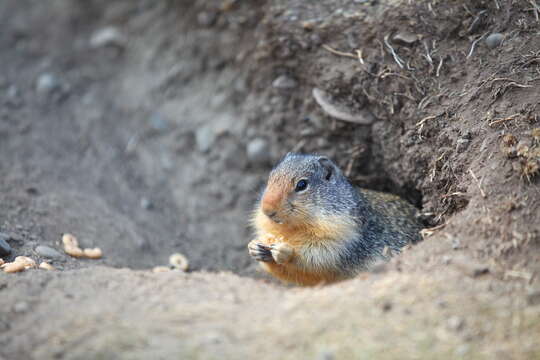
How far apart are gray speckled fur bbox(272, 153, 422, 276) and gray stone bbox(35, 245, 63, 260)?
184cm

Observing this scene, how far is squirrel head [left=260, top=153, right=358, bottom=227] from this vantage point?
13.4 ft

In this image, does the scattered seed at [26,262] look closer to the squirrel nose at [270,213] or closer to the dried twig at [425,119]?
the squirrel nose at [270,213]

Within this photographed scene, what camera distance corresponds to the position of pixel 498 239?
325cm

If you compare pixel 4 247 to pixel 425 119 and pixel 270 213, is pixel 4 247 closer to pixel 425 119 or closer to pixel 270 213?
pixel 270 213

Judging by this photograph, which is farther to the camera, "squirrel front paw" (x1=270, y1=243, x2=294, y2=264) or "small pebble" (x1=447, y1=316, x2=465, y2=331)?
"squirrel front paw" (x1=270, y1=243, x2=294, y2=264)

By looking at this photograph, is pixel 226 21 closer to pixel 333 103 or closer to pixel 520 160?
pixel 333 103

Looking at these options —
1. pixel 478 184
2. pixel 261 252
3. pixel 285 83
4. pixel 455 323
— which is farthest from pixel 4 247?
pixel 478 184

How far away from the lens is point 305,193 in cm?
425

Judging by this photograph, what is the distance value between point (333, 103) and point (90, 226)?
8.48 feet

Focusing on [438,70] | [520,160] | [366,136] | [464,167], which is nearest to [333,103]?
[366,136]

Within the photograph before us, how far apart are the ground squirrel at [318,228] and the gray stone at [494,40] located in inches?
62.0

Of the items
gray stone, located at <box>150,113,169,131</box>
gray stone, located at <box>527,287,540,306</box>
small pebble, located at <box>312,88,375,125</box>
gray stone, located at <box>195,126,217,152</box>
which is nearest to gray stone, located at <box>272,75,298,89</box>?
small pebble, located at <box>312,88,375,125</box>

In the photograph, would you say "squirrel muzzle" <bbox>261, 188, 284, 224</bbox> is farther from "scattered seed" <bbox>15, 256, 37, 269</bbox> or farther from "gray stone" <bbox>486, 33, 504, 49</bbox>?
"gray stone" <bbox>486, 33, 504, 49</bbox>

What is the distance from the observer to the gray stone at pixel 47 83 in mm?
6309
